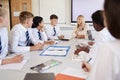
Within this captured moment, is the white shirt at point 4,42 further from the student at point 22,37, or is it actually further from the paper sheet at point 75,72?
the paper sheet at point 75,72

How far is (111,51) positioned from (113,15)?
0.14 meters

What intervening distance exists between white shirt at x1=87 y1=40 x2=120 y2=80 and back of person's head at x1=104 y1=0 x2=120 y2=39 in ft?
0.17

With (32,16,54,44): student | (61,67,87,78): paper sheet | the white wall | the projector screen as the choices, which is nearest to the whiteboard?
the white wall

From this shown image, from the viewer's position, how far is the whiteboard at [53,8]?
5.18 metres

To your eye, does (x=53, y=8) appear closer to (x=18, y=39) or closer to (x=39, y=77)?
(x=18, y=39)

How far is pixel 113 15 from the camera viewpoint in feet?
2.23

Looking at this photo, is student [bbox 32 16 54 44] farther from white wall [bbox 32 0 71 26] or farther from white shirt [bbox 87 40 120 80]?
white shirt [bbox 87 40 120 80]

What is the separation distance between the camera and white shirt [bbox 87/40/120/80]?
2.27 ft

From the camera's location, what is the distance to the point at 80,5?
5207 millimetres

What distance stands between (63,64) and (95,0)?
359 centimetres

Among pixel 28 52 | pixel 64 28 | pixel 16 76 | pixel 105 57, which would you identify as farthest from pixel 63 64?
pixel 64 28

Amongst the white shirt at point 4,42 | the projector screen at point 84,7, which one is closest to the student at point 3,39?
the white shirt at point 4,42

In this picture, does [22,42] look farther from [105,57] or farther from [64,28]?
[64,28]

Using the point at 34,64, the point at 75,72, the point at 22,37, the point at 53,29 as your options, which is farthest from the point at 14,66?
the point at 53,29
